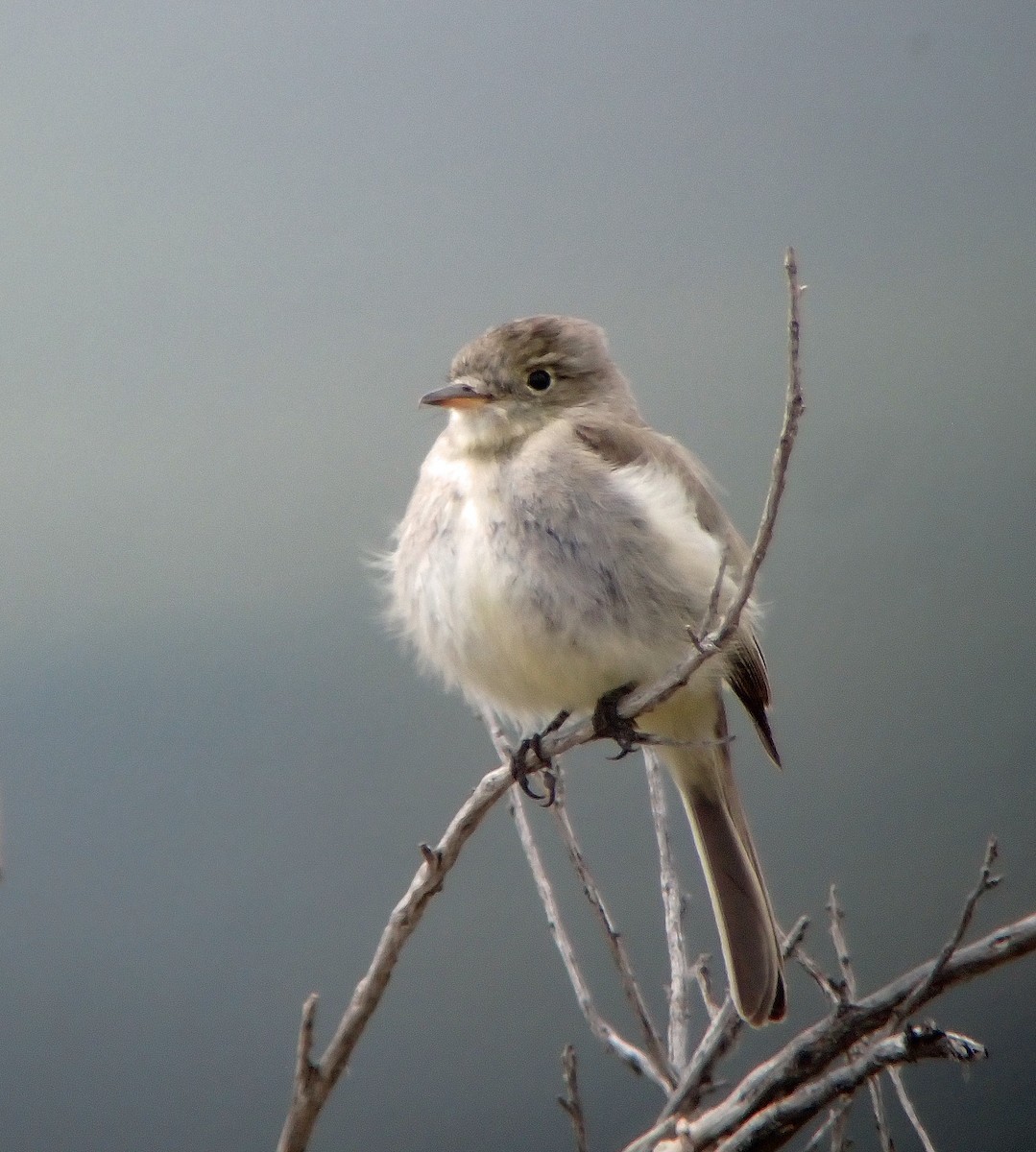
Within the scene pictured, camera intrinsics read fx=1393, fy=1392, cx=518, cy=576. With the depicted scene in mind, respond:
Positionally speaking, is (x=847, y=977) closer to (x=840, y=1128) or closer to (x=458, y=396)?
(x=840, y=1128)

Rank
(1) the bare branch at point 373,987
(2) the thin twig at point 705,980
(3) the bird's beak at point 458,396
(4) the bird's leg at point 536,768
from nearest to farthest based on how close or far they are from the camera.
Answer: (1) the bare branch at point 373,987, (2) the thin twig at point 705,980, (4) the bird's leg at point 536,768, (3) the bird's beak at point 458,396

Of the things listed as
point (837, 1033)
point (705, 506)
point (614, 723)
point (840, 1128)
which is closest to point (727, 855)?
point (614, 723)

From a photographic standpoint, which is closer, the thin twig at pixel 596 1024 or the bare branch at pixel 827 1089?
the bare branch at pixel 827 1089

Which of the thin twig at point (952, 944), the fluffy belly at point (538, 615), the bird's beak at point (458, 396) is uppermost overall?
the bird's beak at point (458, 396)

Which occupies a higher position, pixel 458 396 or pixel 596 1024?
pixel 458 396

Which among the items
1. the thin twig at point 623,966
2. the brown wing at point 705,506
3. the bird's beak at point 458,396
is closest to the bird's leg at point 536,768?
the thin twig at point 623,966

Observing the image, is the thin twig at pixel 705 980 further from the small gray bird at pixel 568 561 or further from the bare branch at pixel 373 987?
the bare branch at pixel 373 987
